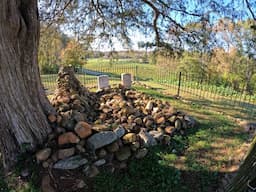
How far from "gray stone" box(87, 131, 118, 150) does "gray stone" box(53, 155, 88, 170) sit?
0.22 meters

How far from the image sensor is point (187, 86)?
11.4 metres

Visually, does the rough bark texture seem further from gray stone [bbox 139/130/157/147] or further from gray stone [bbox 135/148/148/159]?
gray stone [bbox 139/130/157/147]

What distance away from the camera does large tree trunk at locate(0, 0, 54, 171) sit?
259 cm

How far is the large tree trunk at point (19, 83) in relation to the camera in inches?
102

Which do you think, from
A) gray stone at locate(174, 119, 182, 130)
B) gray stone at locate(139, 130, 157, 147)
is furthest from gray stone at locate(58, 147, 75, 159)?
gray stone at locate(174, 119, 182, 130)

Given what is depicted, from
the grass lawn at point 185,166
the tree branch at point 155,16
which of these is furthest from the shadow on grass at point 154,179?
the tree branch at point 155,16

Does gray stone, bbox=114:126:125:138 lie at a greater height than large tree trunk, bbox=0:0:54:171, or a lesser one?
lesser

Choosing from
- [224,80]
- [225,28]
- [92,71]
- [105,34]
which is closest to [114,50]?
[105,34]

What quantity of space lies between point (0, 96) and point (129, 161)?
1807mm

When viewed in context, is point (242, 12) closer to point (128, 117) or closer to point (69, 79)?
point (128, 117)

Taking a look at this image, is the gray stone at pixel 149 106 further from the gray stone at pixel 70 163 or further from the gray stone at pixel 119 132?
the gray stone at pixel 70 163

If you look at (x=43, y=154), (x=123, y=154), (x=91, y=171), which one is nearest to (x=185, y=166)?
(x=123, y=154)

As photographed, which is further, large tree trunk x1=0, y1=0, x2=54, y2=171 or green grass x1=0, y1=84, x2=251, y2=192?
green grass x1=0, y1=84, x2=251, y2=192

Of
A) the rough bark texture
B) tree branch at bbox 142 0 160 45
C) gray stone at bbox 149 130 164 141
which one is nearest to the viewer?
the rough bark texture
